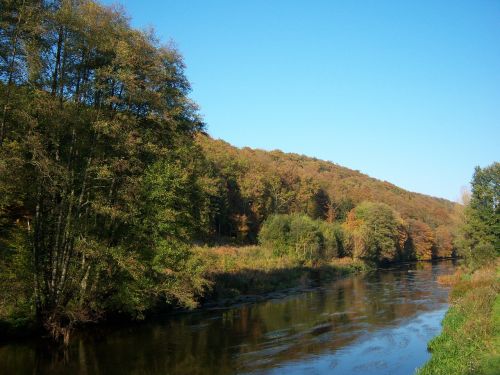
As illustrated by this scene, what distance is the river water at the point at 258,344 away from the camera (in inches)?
689

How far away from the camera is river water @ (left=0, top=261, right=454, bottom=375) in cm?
1750

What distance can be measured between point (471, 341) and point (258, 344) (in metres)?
9.27

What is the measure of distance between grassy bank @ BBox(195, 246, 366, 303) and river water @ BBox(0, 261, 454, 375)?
4847 mm

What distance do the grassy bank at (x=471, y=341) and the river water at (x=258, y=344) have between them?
124cm

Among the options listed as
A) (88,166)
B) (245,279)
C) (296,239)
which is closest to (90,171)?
(88,166)

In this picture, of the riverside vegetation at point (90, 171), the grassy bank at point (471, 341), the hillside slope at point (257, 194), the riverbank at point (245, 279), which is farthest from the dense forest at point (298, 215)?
the grassy bank at point (471, 341)

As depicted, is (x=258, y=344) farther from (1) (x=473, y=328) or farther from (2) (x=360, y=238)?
(2) (x=360, y=238)

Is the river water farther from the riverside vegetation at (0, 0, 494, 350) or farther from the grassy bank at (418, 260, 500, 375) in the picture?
the riverside vegetation at (0, 0, 494, 350)

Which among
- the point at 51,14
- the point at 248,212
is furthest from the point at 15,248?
the point at 248,212

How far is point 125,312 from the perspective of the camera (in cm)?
2614

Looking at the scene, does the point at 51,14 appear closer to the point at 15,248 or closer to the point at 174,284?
the point at 15,248

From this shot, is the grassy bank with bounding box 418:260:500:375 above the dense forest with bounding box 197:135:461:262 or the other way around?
the other way around

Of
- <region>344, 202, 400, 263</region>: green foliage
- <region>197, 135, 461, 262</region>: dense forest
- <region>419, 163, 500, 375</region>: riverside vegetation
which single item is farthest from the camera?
<region>344, 202, 400, 263</region>: green foliage

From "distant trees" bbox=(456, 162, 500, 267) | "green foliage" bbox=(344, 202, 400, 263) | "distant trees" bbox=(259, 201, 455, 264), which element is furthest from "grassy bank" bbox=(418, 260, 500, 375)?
"green foliage" bbox=(344, 202, 400, 263)
